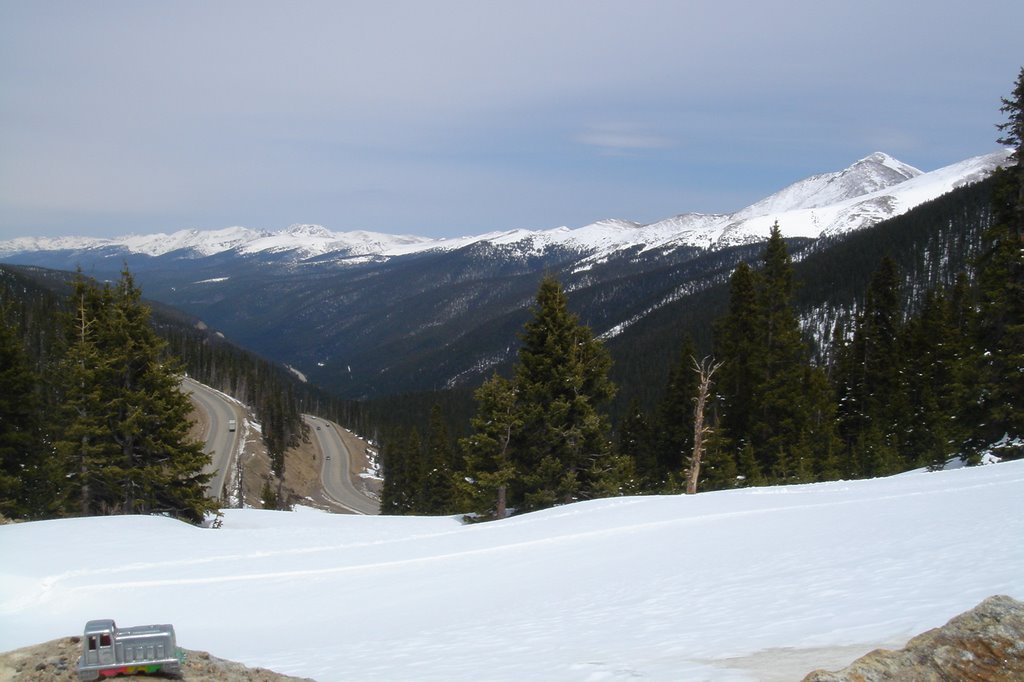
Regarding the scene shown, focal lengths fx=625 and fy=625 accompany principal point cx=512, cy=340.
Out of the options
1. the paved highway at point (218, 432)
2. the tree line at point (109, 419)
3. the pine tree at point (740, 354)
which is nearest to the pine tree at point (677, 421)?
the pine tree at point (740, 354)

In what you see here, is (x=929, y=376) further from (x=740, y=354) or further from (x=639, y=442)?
(x=639, y=442)

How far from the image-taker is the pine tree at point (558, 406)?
79.1 feet

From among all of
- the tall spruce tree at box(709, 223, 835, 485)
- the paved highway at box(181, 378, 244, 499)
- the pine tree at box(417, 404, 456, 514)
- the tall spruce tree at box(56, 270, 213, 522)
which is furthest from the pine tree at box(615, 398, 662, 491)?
the paved highway at box(181, 378, 244, 499)

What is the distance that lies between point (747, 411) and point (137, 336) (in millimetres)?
27434

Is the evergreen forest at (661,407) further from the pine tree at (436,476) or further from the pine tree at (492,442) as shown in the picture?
the pine tree at (436,476)

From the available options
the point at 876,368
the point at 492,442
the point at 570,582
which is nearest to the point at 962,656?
the point at 570,582

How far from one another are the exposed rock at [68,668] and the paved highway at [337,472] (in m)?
68.8

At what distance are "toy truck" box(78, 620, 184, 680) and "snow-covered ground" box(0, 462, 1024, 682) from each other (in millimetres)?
2271

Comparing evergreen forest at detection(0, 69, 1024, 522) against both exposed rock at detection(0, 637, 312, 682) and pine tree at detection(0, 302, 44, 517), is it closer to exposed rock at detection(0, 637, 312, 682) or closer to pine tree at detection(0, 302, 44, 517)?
pine tree at detection(0, 302, 44, 517)

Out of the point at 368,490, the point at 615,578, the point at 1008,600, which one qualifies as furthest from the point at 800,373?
the point at 368,490

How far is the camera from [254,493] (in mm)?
68938

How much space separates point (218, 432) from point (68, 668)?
3248 inches

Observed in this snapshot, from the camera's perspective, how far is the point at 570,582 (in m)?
10.8

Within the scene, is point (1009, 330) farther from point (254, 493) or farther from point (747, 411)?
point (254, 493)
